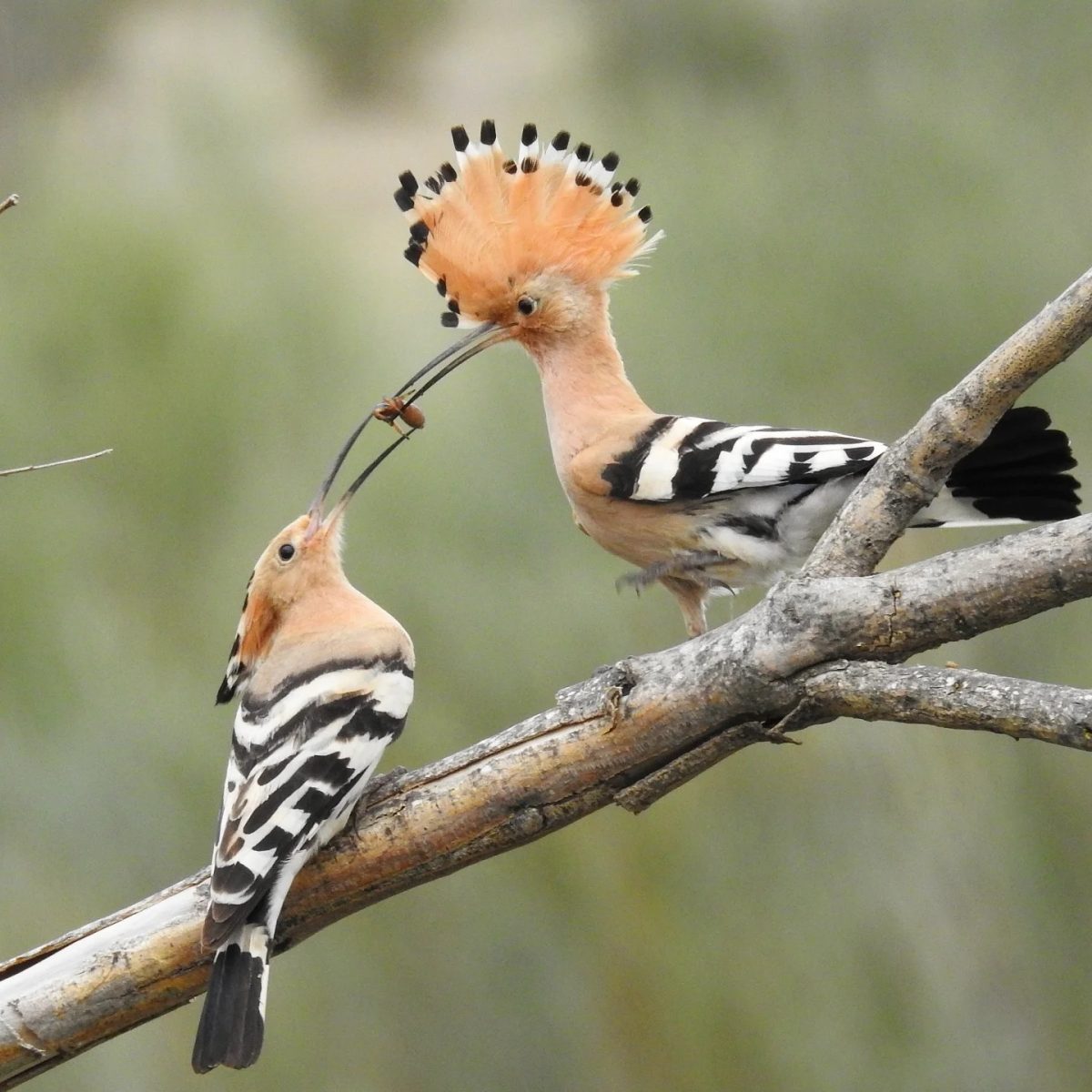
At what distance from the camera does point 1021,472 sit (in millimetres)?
1313

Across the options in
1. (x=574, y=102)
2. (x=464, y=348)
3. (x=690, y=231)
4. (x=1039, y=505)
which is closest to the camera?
(x=1039, y=505)

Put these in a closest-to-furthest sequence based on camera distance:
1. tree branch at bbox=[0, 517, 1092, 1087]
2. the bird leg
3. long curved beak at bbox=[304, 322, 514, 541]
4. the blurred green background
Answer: tree branch at bbox=[0, 517, 1092, 1087] < the bird leg < long curved beak at bbox=[304, 322, 514, 541] < the blurred green background

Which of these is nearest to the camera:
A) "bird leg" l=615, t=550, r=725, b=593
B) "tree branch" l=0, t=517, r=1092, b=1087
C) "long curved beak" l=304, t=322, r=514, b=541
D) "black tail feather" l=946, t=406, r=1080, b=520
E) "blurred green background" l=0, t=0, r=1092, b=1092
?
"tree branch" l=0, t=517, r=1092, b=1087

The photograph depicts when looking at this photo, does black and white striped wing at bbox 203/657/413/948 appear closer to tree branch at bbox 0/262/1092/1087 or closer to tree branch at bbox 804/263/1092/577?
tree branch at bbox 0/262/1092/1087

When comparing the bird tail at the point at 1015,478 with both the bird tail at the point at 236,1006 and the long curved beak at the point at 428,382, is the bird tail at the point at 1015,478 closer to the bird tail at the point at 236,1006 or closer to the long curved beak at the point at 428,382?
the long curved beak at the point at 428,382

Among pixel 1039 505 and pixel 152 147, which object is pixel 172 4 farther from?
pixel 1039 505

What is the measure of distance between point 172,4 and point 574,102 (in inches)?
42.4

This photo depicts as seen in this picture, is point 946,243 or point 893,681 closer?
point 893,681

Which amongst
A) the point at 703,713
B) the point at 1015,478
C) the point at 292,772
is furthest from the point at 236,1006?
the point at 1015,478

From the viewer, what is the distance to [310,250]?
321 centimetres

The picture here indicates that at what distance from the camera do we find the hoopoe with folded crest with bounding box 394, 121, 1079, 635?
55.4 inches

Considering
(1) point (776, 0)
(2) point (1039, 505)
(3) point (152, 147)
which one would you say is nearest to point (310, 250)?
(3) point (152, 147)

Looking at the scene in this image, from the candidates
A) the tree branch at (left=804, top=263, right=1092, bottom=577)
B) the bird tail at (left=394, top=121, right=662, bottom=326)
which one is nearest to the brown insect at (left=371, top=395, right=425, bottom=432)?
the bird tail at (left=394, top=121, right=662, bottom=326)

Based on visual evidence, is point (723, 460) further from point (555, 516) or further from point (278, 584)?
point (555, 516)
